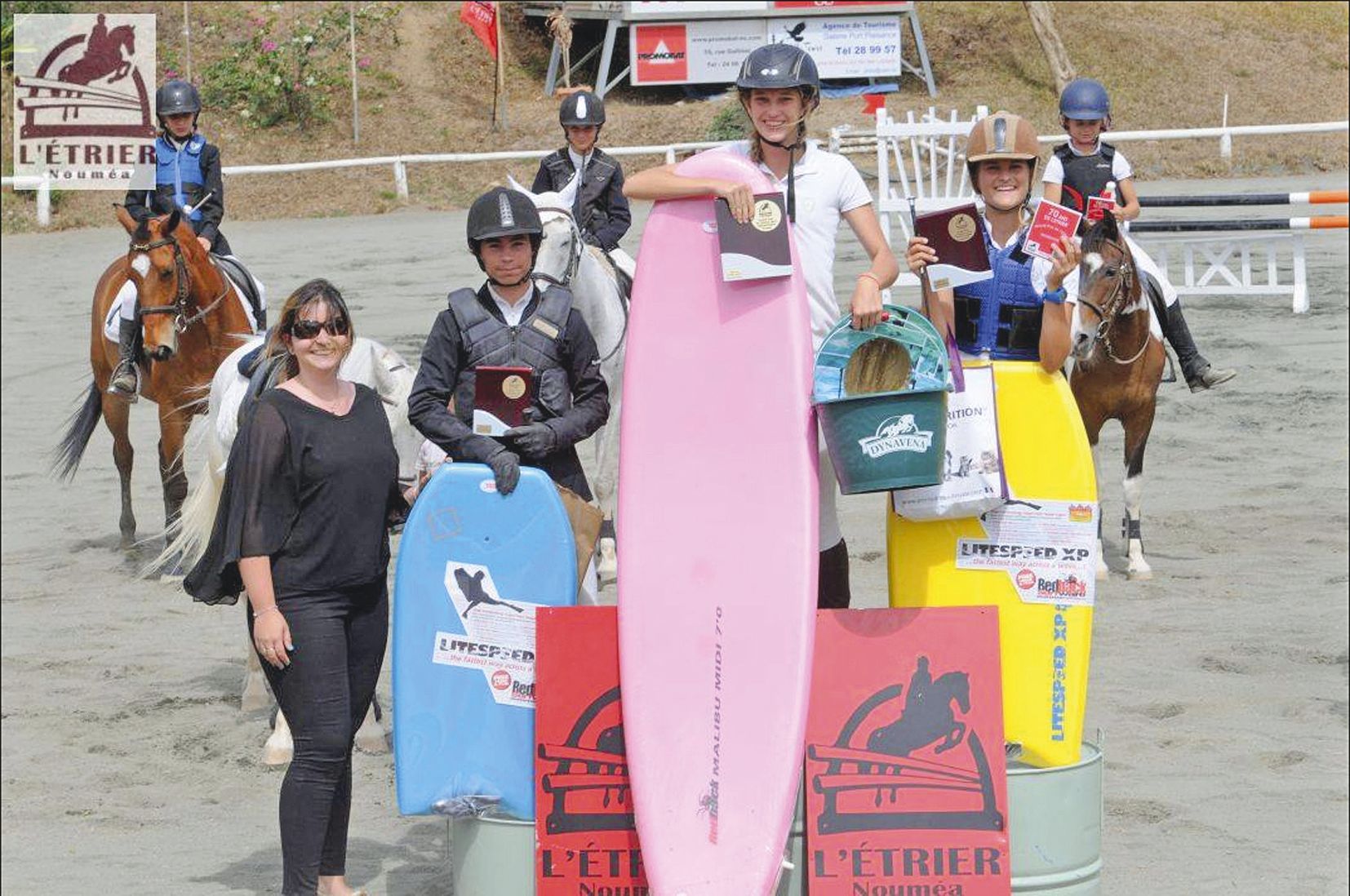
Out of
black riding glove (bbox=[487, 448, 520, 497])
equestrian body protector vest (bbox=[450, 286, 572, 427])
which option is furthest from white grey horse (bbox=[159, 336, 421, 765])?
black riding glove (bbox=[487, 448, 520, 497])

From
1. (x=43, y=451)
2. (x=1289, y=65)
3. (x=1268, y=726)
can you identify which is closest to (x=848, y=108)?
(x=1289, y=65)

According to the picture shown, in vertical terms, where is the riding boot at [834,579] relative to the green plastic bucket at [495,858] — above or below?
above

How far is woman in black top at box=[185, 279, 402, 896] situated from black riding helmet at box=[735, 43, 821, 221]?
4.22 ft

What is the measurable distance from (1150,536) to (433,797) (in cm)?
593

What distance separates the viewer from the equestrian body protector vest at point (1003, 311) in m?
5.42

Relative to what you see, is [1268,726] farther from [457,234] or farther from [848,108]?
[848,108]

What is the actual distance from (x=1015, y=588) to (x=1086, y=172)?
484 cm

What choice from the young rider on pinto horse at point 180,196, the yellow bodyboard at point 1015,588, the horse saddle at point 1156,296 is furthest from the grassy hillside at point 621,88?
the yellow bodyboard at point 1015,588

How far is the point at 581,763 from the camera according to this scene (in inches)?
184

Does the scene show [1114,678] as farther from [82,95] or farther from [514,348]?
[82,95]

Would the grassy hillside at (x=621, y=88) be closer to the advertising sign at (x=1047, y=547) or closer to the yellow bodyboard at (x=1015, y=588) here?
the yellow bodyboard at (x=1015, y=588)

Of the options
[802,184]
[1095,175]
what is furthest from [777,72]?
[1095,175]

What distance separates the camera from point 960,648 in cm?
465

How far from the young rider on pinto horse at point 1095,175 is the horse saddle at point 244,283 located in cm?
455
